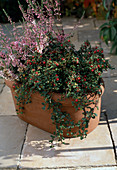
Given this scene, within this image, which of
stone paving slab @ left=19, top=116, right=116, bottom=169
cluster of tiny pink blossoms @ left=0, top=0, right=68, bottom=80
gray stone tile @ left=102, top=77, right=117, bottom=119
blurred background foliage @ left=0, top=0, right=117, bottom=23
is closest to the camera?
stone paving slab @ left=19, top=116, right=116, bottom=169

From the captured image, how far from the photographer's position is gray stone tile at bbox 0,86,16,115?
291cm

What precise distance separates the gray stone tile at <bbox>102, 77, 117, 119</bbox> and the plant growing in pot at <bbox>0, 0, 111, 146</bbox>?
13.0 inches

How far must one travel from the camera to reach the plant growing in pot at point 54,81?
222 centimetres

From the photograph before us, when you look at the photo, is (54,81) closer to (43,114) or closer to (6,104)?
(43,114)

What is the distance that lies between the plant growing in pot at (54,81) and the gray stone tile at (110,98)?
330 millimetres

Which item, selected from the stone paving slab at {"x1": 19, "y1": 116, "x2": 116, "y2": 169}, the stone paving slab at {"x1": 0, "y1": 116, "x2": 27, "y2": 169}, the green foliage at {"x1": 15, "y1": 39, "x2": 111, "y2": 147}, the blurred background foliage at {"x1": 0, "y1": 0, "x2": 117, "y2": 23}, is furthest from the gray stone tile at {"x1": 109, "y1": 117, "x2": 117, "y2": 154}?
the blurred background foliage at {"x1": 0, "y1": 0, "x2": 117, "y2": 23}

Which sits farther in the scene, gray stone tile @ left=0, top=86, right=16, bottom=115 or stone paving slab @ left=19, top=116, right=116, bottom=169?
gray stone tile @ left=0, top=86, right=16, bottom=115

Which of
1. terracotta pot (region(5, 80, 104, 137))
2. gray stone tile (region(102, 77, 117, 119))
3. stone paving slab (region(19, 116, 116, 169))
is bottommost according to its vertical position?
stone paving slab (region(19, 116, 116, 169))

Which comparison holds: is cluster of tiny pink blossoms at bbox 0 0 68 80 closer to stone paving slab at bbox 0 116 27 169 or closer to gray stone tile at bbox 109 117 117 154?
stone paving slab at bbox 0 116 27 169

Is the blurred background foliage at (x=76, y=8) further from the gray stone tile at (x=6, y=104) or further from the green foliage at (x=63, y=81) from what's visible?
Answer: the green foliage at (x=63, y=81)

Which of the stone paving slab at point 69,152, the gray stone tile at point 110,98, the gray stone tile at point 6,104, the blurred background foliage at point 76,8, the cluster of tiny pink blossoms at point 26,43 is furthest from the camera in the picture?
the blurred background foliage at point 76,8

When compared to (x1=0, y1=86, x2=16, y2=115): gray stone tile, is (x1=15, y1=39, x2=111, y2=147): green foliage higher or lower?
higher

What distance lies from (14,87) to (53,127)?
1.75 ft

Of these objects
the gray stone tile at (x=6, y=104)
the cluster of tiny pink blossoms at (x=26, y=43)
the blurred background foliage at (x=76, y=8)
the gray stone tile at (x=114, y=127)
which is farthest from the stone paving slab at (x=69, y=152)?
the blurred background foliage at (x=76, y=8)
